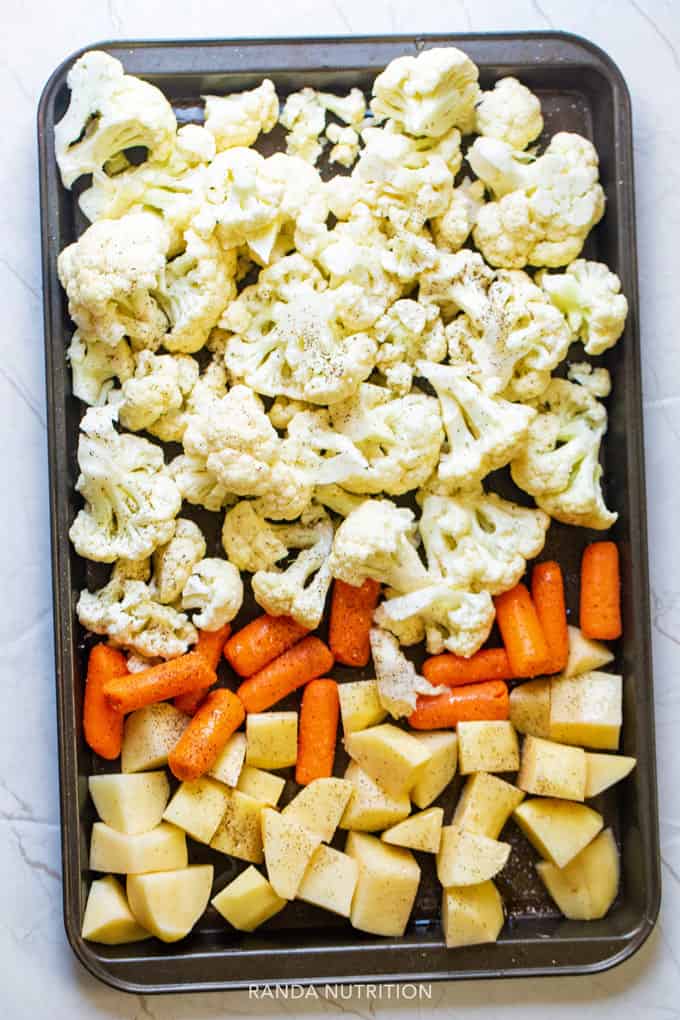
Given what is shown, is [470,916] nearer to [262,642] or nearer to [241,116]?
[262,642]

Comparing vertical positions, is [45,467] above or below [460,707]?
above

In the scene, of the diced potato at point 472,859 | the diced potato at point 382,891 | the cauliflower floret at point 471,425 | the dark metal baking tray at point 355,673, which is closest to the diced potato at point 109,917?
the dark metal baking tray at point 355,673

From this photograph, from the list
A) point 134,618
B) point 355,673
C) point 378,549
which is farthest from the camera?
point 355,673

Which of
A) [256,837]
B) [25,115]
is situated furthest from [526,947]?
[25,115]

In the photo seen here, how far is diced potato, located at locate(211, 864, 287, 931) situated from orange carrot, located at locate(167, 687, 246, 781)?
0.88 feet

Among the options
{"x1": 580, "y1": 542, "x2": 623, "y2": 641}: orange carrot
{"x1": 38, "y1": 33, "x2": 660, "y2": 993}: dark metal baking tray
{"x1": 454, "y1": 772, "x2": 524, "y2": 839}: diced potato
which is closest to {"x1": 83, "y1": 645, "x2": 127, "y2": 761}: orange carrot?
{"x1": 38, "y1": 33, "x2": 660, "y2": 993}: dark metal baking tray

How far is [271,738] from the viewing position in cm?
245

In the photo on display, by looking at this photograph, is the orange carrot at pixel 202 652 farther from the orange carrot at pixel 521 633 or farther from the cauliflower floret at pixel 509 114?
the cauliflower floret at pixel 509 114

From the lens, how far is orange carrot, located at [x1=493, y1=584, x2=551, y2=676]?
8.02ft

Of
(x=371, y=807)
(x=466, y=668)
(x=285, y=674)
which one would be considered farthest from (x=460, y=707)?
(x=285, y=674)

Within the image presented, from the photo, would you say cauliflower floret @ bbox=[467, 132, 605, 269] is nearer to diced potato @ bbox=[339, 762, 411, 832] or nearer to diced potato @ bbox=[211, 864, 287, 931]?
diced potato @ bbox=[339, 762, 411, 832]

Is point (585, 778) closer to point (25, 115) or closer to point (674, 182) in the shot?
point (674, 182)

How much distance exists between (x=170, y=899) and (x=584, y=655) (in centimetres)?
111

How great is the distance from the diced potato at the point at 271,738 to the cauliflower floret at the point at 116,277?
92cm
